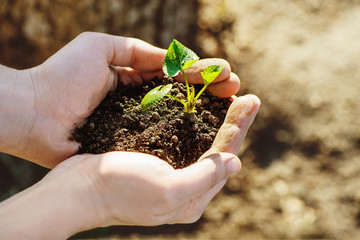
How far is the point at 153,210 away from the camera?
139 centimetres

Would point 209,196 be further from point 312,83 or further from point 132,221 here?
point 312,83

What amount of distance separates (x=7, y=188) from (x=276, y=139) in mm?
2206

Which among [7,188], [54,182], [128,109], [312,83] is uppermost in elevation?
[128,109]

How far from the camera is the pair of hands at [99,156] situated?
1.38 metres

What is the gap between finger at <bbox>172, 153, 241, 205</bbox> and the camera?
137 centimetres

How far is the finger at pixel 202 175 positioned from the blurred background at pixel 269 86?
1179 millimetres

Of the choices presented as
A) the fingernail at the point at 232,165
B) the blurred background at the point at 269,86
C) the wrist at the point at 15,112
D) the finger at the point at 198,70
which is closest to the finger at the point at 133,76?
the finger at the point at 198,70

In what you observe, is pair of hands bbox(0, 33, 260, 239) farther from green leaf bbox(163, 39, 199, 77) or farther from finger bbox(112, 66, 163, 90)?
green leaf bbox(163, 39, 199, 77)

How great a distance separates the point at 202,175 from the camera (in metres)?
1.40

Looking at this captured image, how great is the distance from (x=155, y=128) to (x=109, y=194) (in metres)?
0.42

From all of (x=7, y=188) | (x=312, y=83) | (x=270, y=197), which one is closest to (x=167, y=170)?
(x=270, y=197)

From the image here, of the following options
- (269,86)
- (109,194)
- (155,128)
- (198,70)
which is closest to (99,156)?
(109,194)

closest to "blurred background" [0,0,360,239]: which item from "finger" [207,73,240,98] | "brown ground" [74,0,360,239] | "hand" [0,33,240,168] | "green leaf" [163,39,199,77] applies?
"brown ground" [74,0,360,239]

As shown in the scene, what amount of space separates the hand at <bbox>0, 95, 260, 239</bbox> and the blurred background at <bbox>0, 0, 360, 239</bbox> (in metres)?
1.18
